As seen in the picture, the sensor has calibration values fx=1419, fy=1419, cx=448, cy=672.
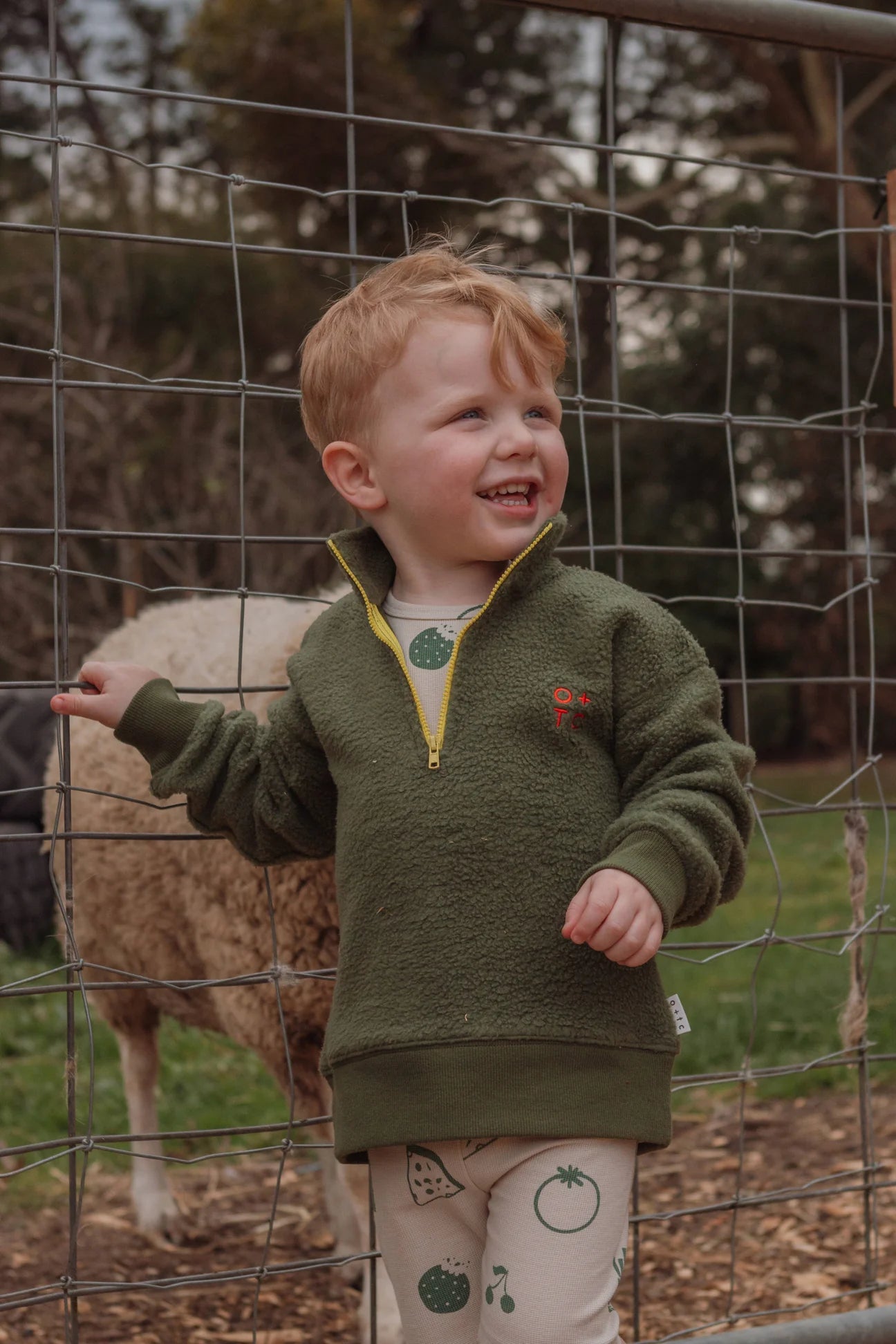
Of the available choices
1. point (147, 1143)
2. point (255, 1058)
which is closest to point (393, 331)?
point (147, 1143)

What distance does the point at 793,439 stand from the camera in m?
13.9

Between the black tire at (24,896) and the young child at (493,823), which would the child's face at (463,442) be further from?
the black tire at (24,896)

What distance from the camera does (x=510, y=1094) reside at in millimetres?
1585

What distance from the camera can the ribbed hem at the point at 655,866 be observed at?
59.9 inches

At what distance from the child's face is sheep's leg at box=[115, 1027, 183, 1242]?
89.8 inches

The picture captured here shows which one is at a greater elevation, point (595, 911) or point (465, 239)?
point (465, 239)

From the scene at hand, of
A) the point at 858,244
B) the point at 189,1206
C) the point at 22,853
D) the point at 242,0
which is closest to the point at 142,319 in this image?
the point at 242,0

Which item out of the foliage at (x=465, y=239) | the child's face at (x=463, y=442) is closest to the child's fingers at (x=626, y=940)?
the child's face at (x=463, y=442)

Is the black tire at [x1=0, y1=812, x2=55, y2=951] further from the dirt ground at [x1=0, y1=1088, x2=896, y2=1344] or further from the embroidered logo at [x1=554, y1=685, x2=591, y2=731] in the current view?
the embroidered logo at [x1=554, y1=685, x2=591, y2=731]

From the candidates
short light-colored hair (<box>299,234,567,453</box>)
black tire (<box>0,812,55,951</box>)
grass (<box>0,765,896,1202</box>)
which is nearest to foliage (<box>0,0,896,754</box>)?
black tire (<box>0,812,55,951</box>)

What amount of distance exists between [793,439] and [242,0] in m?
6.51

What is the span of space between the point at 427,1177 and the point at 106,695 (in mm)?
756

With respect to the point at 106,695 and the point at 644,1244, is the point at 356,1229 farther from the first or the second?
the point at 106,695

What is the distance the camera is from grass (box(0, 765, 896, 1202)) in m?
4.18
